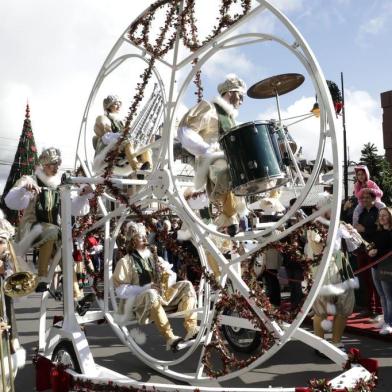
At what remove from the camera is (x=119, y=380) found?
3.30m

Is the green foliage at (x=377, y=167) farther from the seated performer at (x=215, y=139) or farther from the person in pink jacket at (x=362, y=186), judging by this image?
the seated performer at (x=215, y=139)

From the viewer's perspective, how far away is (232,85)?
3.94 meters

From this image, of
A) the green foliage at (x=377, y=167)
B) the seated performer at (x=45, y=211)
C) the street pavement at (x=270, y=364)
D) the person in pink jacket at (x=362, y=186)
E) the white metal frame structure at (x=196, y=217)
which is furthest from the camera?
the green foliage at (x=377, y=167)

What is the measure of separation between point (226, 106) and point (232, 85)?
191mm

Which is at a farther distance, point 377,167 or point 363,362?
point 377,167

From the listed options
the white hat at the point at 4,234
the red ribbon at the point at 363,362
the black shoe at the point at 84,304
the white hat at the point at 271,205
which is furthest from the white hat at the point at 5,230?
the red ribbon at the point at 363,362

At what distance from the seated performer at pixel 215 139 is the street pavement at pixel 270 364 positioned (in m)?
1.39

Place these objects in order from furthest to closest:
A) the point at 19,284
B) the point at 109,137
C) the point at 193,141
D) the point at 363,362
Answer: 1. the point at 109,137
2. the point at 193,141
3. the point at 19,284
4. the point at 363,362

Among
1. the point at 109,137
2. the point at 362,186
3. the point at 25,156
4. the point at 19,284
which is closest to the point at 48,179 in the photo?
the point at 109,137

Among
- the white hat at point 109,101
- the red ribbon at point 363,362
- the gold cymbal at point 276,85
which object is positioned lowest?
the red ribbon at point 363,362

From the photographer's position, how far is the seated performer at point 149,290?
4383mm

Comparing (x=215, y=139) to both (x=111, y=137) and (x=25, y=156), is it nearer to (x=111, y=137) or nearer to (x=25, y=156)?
(x=111, y=137)

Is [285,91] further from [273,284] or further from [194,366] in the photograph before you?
[273,284]

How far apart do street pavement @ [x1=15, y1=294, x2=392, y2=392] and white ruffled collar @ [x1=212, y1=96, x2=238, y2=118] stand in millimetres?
2065
